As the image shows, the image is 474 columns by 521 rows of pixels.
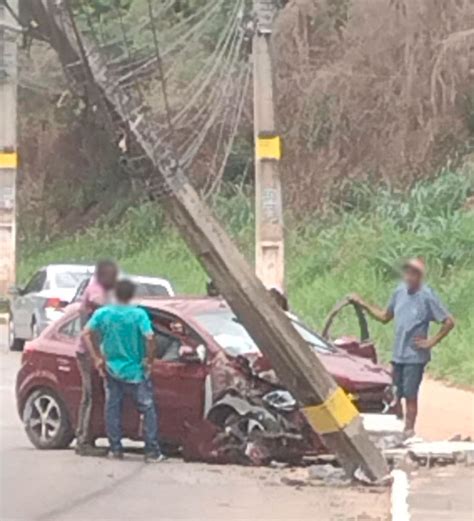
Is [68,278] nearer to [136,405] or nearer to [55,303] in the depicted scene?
[55,303]

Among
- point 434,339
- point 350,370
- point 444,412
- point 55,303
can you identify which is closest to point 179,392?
point 350,370

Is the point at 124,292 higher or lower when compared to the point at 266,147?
lower

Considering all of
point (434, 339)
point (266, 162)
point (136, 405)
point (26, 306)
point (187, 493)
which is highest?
point (266, 162)

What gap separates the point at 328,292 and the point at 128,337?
13.5 m

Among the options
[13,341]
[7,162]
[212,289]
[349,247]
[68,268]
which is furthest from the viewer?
[7,162]

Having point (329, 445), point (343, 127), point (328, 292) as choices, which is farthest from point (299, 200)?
point (329, 445)

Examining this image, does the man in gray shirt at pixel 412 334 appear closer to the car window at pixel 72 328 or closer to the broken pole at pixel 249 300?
the broken pole at pixel 249 300

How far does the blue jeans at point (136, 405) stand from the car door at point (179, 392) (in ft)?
0.45

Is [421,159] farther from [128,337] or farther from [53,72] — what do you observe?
[128,337]

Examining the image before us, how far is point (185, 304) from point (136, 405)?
1.39 metres

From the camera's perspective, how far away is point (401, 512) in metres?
11.8

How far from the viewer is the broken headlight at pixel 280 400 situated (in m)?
14.2

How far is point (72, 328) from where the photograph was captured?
1584cm

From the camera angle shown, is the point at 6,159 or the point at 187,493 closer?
the point at 187,493
